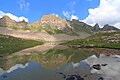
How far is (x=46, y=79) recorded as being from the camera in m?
61.5

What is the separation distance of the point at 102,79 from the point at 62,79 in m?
10.6

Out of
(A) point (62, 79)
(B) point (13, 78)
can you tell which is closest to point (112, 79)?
(A) point (62, 79)

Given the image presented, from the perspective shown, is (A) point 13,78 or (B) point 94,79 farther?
(A) point 13,78

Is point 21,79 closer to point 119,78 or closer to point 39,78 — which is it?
point 39,78

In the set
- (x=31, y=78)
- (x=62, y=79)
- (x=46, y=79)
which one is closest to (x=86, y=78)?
(x=62, y=79)

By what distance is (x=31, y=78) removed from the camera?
63906 millimetres

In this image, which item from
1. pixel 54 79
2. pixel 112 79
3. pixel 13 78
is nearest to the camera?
pixel 112 79

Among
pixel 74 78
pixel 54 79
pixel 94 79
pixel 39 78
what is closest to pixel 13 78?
pixel 39 78

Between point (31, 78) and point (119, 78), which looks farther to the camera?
point (31, 78)

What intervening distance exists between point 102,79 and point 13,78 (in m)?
26.0

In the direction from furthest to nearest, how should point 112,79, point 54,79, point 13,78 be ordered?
point 13,78 → point 54,79 → point 112,79

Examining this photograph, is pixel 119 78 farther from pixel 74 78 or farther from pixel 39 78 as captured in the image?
pixel 39 78

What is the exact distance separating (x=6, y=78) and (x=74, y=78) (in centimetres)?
2060

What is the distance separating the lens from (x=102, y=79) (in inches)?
2285
